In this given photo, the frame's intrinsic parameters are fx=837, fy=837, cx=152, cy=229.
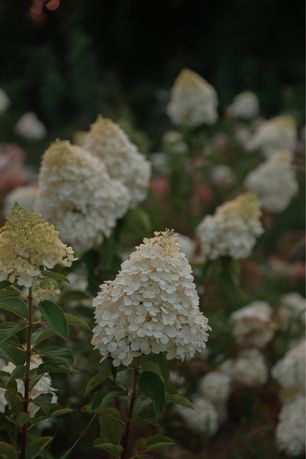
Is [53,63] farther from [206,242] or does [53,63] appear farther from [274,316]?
[206,242]

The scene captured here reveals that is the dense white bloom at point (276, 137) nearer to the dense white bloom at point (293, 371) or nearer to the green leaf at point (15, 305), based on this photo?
the dense white bloom at point (293, 371)

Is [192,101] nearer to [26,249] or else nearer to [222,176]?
[222,176]

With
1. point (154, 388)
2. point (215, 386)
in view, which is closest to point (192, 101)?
point (215, 386)

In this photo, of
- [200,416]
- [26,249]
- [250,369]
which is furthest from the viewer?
[250,369]

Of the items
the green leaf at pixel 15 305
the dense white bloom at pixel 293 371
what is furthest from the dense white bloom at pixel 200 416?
the green leaf at pixel 15 305

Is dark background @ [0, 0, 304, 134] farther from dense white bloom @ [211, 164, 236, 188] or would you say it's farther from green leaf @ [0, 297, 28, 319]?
green leaf @ [0, 297, 28, 319]

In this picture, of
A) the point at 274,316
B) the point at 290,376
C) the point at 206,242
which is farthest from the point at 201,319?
the point at 274,316

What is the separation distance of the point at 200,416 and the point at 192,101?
5.88 ft

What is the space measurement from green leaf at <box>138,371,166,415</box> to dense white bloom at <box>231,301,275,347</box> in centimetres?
165

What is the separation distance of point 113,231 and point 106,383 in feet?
1.82

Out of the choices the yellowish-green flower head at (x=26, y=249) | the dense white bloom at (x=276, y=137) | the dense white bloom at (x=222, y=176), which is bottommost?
the yellowish-green flower head at (x=26, y=249)

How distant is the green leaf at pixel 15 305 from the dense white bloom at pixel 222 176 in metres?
3.99

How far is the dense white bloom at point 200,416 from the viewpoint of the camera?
11.3 ft

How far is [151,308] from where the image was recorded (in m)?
1.82
